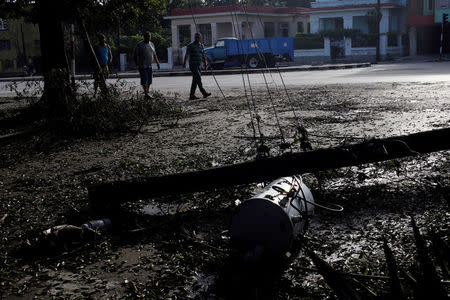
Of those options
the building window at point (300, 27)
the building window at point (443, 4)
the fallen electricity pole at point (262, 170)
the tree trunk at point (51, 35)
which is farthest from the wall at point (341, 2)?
the fallen electricity pole at point (262, 170)

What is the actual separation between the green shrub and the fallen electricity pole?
41069 mm

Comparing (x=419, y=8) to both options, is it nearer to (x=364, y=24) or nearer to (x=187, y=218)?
(x=364, y=24)

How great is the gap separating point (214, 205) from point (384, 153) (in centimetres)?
154

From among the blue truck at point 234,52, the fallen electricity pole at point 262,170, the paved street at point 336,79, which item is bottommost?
the fallen electricity pole at point 262,170

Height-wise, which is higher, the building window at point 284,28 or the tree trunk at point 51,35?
the building window at point 284,28

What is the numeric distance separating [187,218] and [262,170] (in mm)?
741

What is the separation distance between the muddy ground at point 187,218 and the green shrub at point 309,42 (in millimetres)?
37232

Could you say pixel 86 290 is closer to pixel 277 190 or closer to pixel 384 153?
pixel 277 190

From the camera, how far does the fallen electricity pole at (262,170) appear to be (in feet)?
13.7

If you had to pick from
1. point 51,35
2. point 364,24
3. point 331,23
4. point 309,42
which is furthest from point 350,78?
point 331,23

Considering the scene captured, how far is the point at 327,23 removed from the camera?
4938cm

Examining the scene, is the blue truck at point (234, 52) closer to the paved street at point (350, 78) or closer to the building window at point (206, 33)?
the building window at point (206, 33)

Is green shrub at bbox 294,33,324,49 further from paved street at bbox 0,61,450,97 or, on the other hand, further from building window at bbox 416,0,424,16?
paved street at bbox 0,61,450,97

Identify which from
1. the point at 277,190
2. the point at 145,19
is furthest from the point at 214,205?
the point at 145,19
